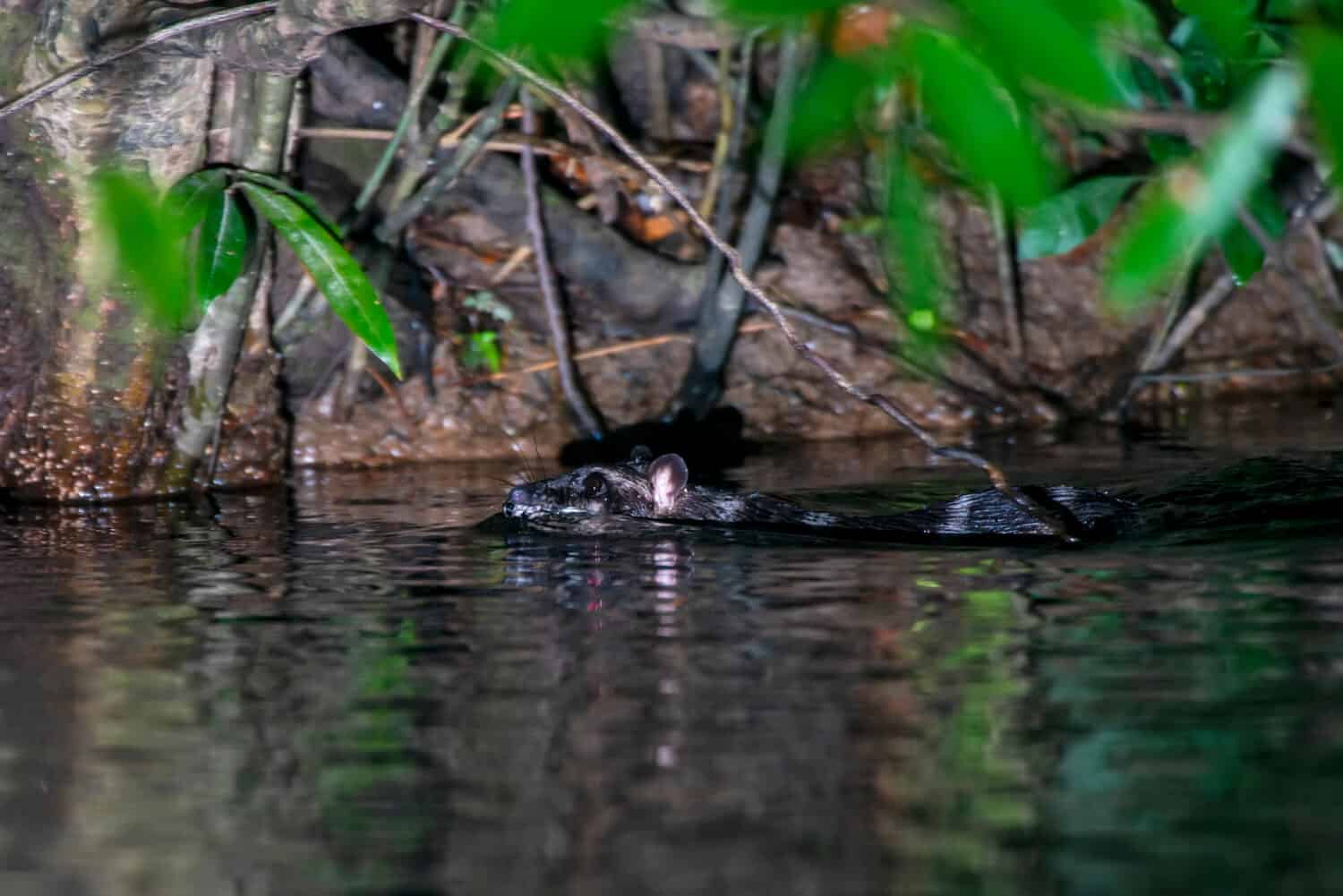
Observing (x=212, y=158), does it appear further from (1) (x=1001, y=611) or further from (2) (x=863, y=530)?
(1) (x=1001, y=611)

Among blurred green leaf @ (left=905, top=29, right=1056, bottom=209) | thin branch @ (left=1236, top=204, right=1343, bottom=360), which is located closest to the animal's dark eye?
thin branch @ (left=1236, top=204, right=1343, bottom=360)

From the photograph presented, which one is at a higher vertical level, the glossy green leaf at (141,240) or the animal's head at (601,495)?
the glossy green leaf at (141,240)

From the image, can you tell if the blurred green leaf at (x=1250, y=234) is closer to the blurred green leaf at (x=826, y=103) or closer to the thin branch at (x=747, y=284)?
the thin branch at (x=747, y=284)

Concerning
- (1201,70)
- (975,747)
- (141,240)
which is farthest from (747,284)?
(1201,70)

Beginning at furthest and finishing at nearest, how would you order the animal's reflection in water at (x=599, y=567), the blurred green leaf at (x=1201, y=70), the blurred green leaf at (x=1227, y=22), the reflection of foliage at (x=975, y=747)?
1. the blurred green leaf at (x=1201, y=70)
2. the animal's reflection in water at (x=599, y=567)
3. the reflection of foliage at (x=975, y=747)
4. the blurred green leaf at (x=1227, y=22)

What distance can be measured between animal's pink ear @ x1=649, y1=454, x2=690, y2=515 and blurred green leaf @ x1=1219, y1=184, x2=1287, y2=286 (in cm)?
224

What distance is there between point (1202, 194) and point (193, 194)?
5.17 m

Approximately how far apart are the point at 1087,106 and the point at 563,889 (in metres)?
1.44

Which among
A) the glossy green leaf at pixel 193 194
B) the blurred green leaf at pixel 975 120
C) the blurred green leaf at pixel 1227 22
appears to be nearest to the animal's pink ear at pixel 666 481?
the glossy green leaf at pixel 193 194

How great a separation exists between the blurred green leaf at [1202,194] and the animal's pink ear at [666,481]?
5.26 meters

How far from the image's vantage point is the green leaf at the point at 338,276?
5.62m

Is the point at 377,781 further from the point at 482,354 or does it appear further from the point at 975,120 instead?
the point at 482,354

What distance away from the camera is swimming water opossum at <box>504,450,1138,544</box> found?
5.93 meters

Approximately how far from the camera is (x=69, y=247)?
6.67m
